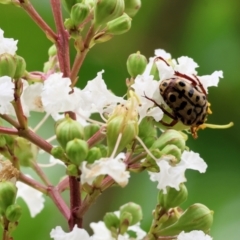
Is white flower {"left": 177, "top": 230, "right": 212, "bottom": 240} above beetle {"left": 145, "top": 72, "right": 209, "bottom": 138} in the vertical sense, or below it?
below

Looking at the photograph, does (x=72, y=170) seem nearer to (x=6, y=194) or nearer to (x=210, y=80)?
(x=6, y=194)

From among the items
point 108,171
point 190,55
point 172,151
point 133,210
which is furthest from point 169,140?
point 190,55

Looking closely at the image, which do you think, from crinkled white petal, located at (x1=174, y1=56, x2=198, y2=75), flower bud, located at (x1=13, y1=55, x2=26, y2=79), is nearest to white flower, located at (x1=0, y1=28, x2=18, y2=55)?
flower bud, located at (x1=13, y1=55, x2=26, y2=79)

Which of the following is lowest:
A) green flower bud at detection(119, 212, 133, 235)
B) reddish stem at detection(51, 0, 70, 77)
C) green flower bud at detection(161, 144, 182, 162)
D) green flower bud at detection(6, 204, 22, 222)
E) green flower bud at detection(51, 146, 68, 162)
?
green flower bud at detection(6, 204, 22, 222)

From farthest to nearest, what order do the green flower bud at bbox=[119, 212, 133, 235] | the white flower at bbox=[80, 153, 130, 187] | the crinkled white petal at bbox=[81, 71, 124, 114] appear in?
the green flower bud at bbox=[119, 212, 133, 235]
the crinkled white petal at bbox=[81, 71, 124, 114]
the white flower at bbox=[80, 153, 130, 187]

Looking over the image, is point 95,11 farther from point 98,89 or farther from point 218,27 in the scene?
point 218,27

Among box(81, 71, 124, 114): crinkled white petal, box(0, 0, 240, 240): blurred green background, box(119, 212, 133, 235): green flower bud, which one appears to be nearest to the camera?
box(81, 71, 124, 114): crinkled white petal

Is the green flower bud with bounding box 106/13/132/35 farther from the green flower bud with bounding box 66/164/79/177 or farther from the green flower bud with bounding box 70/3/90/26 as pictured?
the green flower bud with bounding box 66/164/79/177

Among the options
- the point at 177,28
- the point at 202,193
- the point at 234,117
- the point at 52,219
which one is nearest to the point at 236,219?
the point at 202,193
